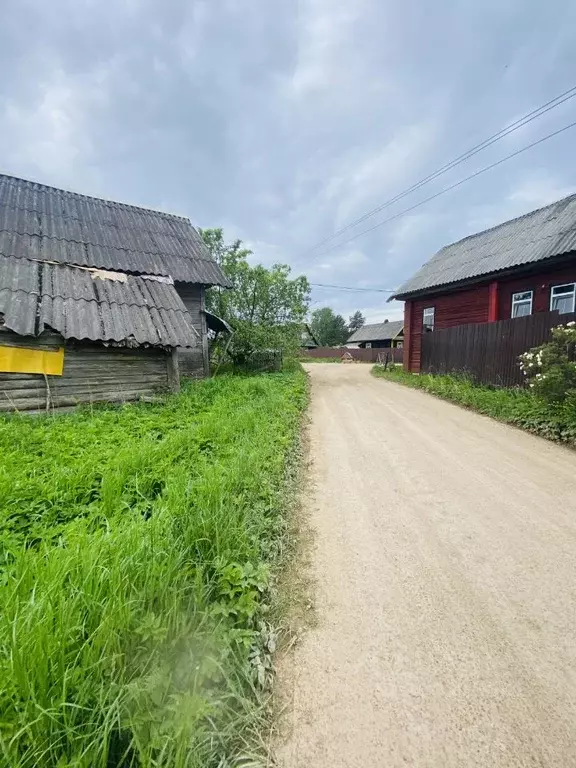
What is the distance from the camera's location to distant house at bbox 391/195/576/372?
11249mm

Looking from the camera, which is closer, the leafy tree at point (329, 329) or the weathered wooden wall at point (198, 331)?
the weathered wooden wall at point (198, 331)

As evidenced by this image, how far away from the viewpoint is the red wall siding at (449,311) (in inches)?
548

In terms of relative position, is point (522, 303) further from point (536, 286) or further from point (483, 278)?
point (483, 278)

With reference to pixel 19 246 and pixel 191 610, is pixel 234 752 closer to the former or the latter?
pixel 191 610

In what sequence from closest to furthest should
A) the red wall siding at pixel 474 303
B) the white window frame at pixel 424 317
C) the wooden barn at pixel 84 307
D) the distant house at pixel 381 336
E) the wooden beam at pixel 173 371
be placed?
1. the wooden barn at pixel 84 307
2. the wooden beam at pixel 173 371
3. the red wall siding at pixel 474 303
4. the white window frame at pixel 424 317
5. the distant house at pixel 381 336

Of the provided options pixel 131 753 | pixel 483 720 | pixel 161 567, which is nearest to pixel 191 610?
pixel 161 567

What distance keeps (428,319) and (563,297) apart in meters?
5.72

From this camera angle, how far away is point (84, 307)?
7898 millimetres

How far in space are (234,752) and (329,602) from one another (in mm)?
1046

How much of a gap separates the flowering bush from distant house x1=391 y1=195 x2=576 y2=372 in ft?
14.2

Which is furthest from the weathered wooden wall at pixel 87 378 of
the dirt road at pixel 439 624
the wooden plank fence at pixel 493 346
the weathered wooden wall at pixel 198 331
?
the wooden plank fence at pixel 493 346

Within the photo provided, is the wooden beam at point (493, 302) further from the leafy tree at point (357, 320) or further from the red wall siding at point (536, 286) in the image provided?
the leafy tree at point (357, 320)

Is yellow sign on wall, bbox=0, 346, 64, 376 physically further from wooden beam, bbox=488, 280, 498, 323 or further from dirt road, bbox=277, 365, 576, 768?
wooden beam, bbox=488, 280, 498, 323

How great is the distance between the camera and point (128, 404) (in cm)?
779
